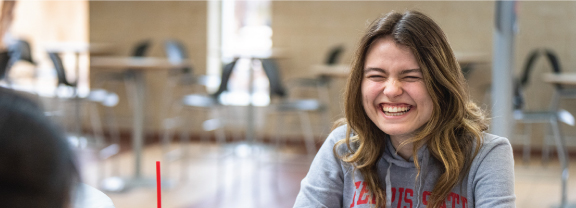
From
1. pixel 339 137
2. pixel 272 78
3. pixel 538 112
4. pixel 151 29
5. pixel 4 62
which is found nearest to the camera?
pixel 339 137

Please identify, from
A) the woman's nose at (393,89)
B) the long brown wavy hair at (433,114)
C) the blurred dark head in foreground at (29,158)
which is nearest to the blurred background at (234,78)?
the long brown wavy hair at (433,114)

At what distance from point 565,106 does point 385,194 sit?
4.73 metres

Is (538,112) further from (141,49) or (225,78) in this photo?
(141,49)

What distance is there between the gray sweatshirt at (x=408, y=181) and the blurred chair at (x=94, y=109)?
3.53 m

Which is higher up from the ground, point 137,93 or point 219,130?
point 137,93

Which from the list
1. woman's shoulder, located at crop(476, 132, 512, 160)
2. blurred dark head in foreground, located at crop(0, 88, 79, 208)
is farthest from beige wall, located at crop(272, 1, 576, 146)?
blurred dark head in foreground, located at crop(0, 88, 79, 208)

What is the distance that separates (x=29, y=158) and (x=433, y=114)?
83cm

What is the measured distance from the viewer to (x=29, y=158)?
422mm

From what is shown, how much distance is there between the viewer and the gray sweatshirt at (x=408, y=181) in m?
1.06

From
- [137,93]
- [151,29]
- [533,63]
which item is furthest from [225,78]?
[533,63]

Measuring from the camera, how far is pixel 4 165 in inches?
16.6

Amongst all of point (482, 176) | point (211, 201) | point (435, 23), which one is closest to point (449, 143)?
point (482, 176)

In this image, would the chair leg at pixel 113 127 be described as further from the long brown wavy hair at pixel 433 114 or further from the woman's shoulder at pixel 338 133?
the long brown wavy hair at pixel 433 114

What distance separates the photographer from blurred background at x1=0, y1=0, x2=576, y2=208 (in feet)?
14.9
